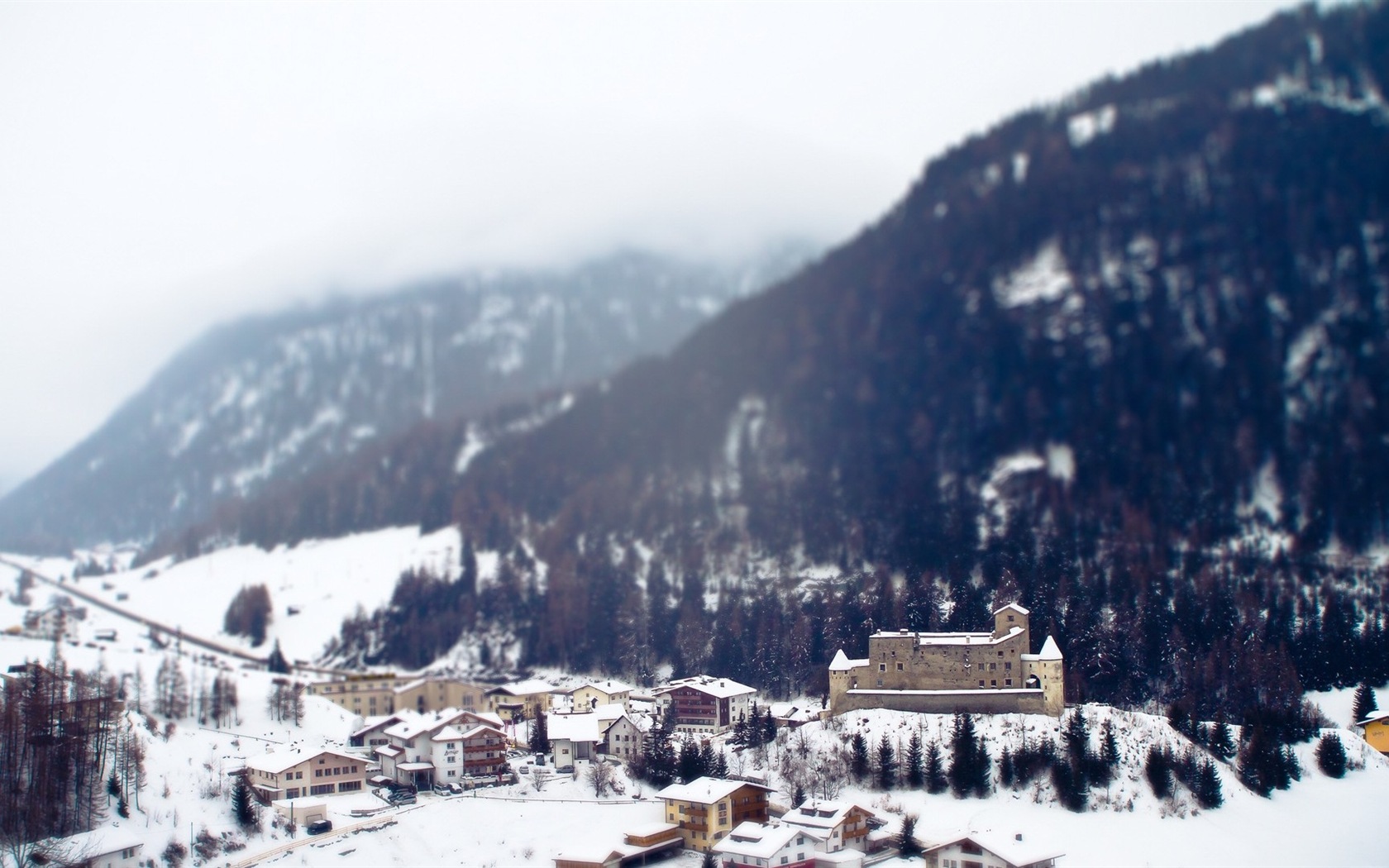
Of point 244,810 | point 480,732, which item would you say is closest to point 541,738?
point 480,732

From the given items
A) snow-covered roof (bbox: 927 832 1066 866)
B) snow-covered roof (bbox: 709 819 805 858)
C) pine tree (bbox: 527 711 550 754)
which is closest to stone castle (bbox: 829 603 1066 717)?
snow-covered roof (bbox: 927 832 1066 866)

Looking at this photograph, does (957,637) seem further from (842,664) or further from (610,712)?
(610,712)

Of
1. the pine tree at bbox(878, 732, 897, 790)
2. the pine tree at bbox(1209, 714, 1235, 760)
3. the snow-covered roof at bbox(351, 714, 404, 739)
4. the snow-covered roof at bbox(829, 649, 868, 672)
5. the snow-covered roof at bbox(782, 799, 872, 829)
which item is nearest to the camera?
the snow-covered roof at bbox(782, 799, 872, 829)

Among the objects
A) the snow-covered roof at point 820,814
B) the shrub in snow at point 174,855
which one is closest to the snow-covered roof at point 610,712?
the snow-covered roof at point 820,814

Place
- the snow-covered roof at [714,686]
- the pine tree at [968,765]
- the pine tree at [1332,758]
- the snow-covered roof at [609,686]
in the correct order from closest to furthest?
the pine tree at [968,765], the pine tree at [1332,758], the snow-covered roof at [714,686], the snow-covered roof at [609,686]

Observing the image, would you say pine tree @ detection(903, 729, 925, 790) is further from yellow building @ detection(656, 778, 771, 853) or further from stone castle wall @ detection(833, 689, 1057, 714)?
yellow building @ detection(656, 778, 771, 853)

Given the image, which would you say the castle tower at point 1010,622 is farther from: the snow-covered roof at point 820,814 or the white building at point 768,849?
the white building at point 768,849
